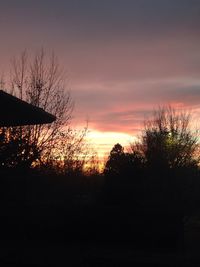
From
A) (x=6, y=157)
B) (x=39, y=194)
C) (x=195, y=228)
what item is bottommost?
(x=195, y=228)

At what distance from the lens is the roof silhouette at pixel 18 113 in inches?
409

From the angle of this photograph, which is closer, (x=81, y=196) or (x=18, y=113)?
(x=18, y=113)

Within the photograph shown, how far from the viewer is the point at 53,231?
1502 centimetres

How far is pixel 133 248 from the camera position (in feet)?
47.3

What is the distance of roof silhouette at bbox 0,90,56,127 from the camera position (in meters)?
10.4

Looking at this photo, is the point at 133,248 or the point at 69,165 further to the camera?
the point at 69,165

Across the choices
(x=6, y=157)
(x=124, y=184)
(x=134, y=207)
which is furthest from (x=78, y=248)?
(x=6, y=157)

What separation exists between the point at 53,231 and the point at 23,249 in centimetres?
207

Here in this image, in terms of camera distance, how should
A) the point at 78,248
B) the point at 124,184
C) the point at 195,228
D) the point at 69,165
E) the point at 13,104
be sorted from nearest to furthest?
the point at 13,104, the point at 78,248, the point at 124,184, the point at 195,228, the point at 69,165

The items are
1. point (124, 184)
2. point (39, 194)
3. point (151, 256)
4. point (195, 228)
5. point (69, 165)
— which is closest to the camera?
point (151, 256)

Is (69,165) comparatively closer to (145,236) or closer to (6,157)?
(6,157)

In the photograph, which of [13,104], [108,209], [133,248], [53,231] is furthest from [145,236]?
[13,104]

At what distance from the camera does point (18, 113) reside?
1173cm

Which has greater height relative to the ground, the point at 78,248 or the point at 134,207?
the point at 134,207
